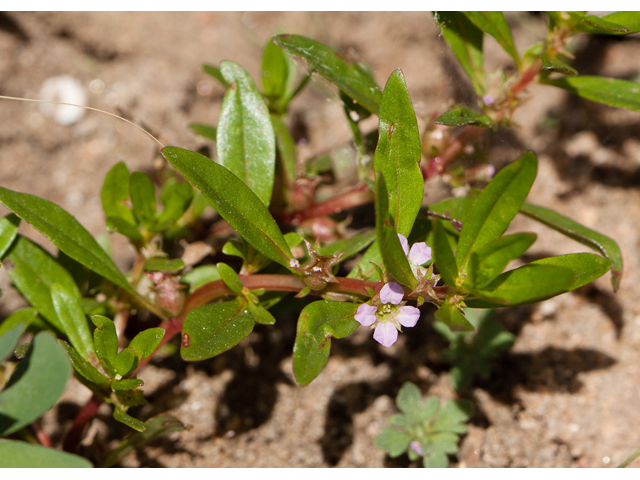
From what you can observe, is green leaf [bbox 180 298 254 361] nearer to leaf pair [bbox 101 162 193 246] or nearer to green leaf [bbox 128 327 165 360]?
green leaf [bbox 128 327 165 360]

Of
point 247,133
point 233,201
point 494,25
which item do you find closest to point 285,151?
point 247,133

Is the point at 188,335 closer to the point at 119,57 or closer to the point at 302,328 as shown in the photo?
the point at 302,328

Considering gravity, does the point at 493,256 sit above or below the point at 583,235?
above

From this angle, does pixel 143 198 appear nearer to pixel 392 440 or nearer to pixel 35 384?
pixel 35 384

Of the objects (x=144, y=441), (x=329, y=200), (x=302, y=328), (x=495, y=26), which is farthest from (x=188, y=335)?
(x=495, y=26)

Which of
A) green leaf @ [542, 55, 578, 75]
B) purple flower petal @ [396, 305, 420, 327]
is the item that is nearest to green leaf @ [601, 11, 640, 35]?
green leaf @ [542, 55, 578, 75]

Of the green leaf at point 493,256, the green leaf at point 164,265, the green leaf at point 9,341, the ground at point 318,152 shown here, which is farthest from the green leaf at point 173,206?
the green leaf at point 493,256
